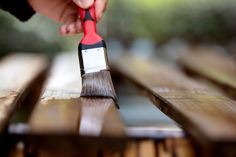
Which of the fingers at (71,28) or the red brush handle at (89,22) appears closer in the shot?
the red brush handle at (89,22)

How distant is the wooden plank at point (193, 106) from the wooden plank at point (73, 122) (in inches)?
5.3

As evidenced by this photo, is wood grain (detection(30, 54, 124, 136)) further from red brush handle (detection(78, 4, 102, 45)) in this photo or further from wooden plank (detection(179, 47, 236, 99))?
wooden plank (detection(179, 47, 236, 99))

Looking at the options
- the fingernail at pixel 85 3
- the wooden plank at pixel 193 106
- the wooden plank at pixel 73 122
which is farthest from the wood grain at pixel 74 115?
the fingernail at pixel 85 3

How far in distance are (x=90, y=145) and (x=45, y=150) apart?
3.6 inches

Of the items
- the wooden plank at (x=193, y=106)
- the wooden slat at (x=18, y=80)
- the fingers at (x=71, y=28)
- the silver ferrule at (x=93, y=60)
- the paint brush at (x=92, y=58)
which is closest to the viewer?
the wooden plank at (x=193, y=106)

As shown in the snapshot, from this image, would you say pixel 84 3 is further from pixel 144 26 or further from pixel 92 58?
pixel 144 26

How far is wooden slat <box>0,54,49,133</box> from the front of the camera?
1.43m

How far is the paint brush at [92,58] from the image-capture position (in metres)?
1.61

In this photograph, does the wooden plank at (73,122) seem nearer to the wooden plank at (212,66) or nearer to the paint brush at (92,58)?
the paint brush at (92,58)

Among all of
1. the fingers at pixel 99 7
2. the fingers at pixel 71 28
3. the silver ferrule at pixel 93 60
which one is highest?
the fingers at pixel 99 7

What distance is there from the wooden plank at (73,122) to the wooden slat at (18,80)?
0.21 feet

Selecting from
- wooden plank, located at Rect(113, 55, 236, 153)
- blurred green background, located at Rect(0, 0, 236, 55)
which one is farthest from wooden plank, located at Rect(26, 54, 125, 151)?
blurred green background, located at Rect(0, 0, 236, 55)

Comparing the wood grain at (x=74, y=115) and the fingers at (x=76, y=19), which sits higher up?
the fingers at (x=76, y=19)

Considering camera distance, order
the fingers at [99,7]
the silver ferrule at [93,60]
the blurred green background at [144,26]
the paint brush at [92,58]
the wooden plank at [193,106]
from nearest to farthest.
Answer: the wooden plank at [193,106] < the paint brush at [92,58] < the silver ferrule at [93,60] < the fingers at [99,7] < the blurred green background at [144,26]
